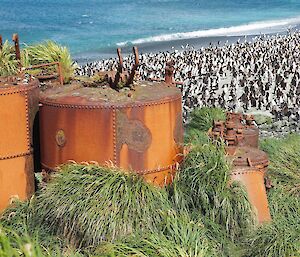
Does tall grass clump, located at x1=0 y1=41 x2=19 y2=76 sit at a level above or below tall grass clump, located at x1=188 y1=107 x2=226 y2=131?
above

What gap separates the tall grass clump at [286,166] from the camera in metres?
10.6

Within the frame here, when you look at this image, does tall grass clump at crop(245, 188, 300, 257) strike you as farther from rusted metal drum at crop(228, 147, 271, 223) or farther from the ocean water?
the ocean water

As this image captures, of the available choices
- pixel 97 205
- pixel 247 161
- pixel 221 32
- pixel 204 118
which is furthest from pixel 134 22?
pixel 97 205

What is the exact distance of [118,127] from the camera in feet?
29.3

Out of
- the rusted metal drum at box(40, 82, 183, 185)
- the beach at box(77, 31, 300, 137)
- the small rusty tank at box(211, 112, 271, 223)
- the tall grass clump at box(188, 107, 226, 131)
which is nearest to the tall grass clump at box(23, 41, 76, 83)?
the beach at box(77, 31, 300, 137)

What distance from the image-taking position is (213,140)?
10047 millimetres

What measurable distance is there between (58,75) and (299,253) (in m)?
5.54

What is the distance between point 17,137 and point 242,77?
16.0 metres

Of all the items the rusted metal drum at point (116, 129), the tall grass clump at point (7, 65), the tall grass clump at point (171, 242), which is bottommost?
the tall grass clump at point (171, 242)

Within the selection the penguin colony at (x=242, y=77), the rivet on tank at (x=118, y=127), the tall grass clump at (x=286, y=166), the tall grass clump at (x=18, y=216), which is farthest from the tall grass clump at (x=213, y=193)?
the penguin colony at (x=242, y=77)

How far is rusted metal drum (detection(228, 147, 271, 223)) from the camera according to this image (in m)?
9.09

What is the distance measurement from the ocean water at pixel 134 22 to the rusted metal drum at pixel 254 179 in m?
44.6

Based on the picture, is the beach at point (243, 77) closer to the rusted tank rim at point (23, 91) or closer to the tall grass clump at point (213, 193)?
the rusted tank rim at point (23, 91)

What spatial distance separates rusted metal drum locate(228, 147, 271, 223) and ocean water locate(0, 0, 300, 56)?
44.6 m
